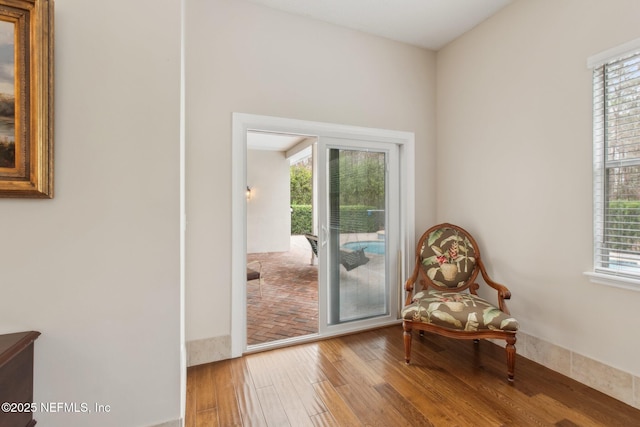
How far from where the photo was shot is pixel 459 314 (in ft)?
7.28

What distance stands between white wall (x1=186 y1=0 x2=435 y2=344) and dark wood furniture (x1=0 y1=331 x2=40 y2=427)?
112 centimetres

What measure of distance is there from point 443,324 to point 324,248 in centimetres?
121

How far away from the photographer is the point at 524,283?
2.49 meters

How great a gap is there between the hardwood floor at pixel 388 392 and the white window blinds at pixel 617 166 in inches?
35.8

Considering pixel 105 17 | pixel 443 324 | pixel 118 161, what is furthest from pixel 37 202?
pixel 443 324

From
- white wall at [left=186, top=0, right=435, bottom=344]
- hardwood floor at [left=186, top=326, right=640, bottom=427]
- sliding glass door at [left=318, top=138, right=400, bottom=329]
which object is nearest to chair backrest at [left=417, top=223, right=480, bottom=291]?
sliding glass door at [left=318, top=138, right=400, bottom=329]

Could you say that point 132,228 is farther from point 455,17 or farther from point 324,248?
point 455,17

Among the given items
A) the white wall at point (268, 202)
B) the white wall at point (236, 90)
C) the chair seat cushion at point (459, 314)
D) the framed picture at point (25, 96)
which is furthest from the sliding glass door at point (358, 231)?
the white wall at point (268, 202)

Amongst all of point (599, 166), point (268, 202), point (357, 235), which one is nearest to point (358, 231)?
point (357, 235)

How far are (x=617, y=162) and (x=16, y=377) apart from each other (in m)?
3.38

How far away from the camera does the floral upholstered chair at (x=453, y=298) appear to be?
2.15 meters

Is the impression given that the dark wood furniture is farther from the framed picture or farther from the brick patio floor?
the brick patio floor

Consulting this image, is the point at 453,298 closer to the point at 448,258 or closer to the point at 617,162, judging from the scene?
the point at 448,258

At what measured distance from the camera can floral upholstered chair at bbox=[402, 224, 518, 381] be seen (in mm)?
2154
